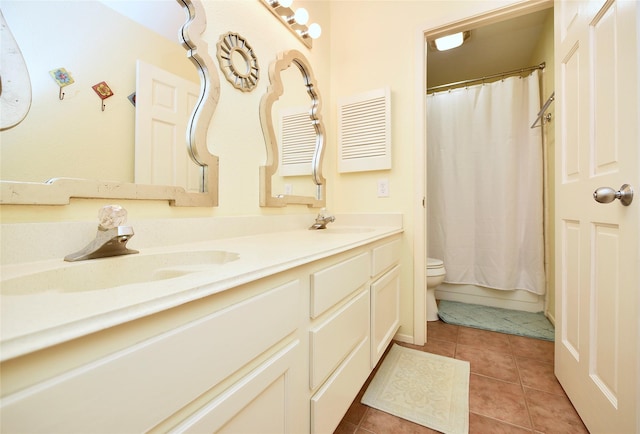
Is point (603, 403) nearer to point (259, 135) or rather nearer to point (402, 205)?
point (402, 205)

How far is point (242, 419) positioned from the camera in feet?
1.82

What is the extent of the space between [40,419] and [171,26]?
109 centimetres

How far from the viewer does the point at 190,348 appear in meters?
0.45

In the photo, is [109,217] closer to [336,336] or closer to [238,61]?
[336,336]

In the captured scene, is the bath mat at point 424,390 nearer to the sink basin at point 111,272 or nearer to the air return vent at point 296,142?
the sink basin at point 111,272

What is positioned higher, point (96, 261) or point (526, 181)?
point (526, 181)

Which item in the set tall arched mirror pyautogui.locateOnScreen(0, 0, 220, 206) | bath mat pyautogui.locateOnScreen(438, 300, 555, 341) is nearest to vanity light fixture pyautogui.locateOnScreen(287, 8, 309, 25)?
tall arched mirror pyautogui.locateOnScreen(0, 0, 220, 206)

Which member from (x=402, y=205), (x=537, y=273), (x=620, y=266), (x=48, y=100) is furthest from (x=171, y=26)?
(x=537, y=273)

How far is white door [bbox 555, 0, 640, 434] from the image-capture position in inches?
34.3

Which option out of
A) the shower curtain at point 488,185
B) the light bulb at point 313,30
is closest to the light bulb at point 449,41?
the shower curtain at point 488,185

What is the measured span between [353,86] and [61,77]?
1.66 m

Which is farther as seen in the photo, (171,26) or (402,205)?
(402,205)

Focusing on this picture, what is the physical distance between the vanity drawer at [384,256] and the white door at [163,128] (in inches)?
31.0

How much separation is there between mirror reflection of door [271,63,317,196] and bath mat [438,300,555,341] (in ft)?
5.05
